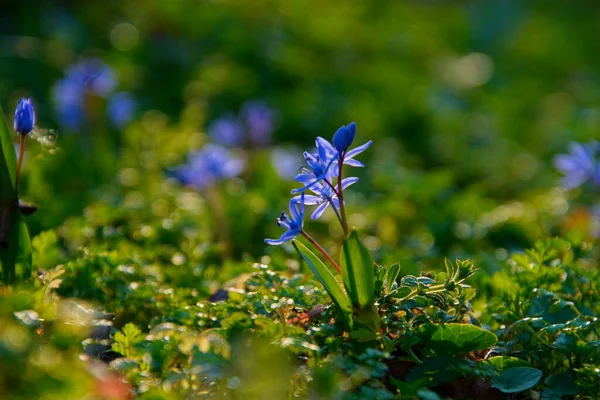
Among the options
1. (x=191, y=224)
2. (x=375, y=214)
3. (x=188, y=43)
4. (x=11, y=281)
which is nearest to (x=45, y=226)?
(x=191, y=224)

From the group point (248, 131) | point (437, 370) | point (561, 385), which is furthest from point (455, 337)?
point (248, 131)

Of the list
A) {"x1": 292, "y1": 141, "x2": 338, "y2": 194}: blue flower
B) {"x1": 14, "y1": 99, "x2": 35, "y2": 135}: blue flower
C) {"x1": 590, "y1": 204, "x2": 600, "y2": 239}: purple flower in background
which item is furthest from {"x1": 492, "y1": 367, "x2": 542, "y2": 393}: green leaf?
{"x1": 590, "y1": 204, "x2": 600, "y2": 239}: purple flower in background

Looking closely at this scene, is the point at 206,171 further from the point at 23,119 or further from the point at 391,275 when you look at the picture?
the point at 391,275

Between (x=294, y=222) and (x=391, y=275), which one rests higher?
(x=294, y=222)

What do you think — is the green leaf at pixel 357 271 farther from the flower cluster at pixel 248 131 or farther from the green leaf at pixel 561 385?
the flower cluster at pixel 248 131

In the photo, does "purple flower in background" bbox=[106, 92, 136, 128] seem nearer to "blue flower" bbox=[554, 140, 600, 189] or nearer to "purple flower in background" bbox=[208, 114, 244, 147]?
"purple flower in background" bbox=[208, 114, 244, 147]

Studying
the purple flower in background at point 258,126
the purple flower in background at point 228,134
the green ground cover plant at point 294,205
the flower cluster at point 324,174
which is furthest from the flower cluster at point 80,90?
the flower cluster at point 324,174

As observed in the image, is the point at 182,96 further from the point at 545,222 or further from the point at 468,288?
the point at 468,288

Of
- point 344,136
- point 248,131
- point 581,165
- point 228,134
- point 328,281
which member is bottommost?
point 328,281
